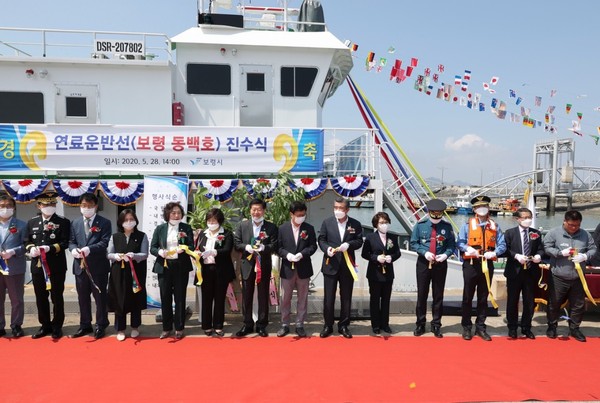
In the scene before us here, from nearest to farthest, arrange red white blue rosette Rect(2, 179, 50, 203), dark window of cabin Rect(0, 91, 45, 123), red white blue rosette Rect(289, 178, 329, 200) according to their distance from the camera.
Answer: red white blue rosette Rect(2, 179, 50, 203) → red white blue rosette Rect(289, 178, 329, 200) → dark window of cabin Rect(0, 91, 45, 123)

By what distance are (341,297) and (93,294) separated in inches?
120

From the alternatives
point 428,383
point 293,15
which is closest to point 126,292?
point 428,383

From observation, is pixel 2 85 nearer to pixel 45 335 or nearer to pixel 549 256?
pixel 45 335

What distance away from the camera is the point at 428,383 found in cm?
393

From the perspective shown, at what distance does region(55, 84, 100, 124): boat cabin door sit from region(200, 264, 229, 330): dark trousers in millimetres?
5787

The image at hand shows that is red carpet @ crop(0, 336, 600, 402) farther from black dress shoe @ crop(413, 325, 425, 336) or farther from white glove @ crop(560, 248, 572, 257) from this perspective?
white glove @ crop(560, 248, 572, 257)

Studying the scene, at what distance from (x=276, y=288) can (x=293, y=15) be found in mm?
8342

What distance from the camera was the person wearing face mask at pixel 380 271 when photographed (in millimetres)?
5227

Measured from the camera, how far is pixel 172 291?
16.9 feet

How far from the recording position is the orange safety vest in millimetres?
5137

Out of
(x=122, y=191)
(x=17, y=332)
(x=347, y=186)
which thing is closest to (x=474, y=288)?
(x=347, y=186)

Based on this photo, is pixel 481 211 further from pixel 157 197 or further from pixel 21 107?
pixel 21 107

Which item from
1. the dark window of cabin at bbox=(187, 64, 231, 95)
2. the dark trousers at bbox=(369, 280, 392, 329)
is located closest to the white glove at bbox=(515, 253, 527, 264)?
the dark trousers at bbox=(369, 280, 392, 329)

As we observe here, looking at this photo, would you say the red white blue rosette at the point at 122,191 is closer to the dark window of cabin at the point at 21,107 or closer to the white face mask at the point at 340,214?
the dark window of cabin at the point at 21,107
